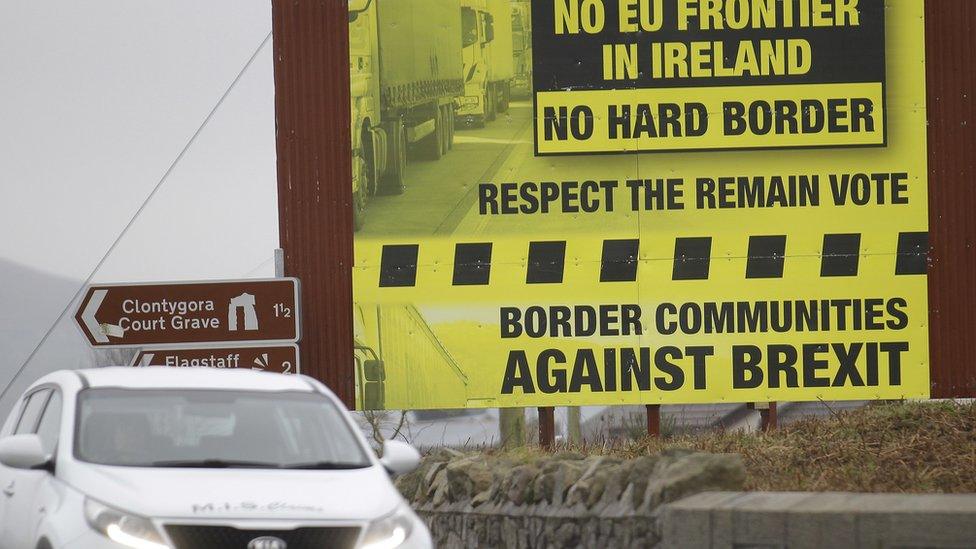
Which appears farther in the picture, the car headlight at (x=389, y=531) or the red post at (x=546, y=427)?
the red post at (x=546, y=427)

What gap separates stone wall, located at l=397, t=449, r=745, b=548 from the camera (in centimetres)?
966

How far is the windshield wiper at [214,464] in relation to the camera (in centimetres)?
783

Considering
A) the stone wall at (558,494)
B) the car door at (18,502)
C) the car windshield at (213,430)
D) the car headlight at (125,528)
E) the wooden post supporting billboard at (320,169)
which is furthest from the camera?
the wooden post supporting billboard at (320,169)

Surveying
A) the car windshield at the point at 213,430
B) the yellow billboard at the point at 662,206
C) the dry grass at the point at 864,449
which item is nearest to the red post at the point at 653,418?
the yellow billboard at the point at 662,206

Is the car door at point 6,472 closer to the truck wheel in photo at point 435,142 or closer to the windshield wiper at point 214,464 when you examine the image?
the windshield wiper at point 214,464

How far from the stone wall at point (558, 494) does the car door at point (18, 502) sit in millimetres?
3520

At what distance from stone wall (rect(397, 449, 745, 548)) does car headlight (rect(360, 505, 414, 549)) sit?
2.22 metres

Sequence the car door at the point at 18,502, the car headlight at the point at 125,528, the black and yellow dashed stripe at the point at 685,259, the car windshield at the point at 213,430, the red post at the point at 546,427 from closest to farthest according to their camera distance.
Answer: the car headlight at the point at 125,528, the car door at the point at 18,502, the car windshield at the point at 213,430, the black and yellow dashed stripe at the point at 685,259, the red post at the point at 546,427

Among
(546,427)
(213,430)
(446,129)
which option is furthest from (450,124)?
(213,430)

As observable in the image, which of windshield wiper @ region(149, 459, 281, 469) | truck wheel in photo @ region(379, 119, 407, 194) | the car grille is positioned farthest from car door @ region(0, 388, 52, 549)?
truck wheel in photo @ region(379, 119, 407, 194)

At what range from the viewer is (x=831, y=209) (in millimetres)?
15148

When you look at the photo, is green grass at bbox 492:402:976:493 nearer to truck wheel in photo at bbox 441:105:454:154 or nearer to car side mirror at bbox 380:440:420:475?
truck wheel in photo at bbox 441:105:454:154

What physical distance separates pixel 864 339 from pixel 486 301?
372cm

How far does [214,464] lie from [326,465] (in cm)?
60
